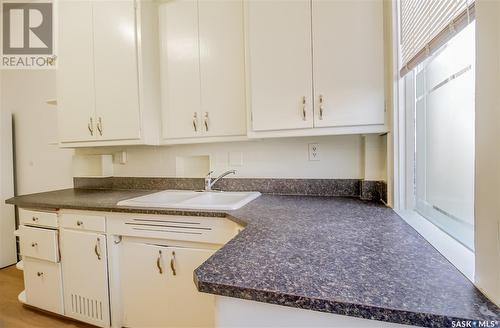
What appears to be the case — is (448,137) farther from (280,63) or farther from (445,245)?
(280,63)

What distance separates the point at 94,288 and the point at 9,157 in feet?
7.14

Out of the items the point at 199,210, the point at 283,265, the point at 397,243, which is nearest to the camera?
the point at 283,265

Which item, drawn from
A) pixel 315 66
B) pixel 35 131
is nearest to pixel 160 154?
pixel 315 66

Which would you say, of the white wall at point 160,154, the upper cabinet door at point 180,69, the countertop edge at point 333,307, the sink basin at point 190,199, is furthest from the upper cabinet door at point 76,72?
the countertop edge at point 333,307

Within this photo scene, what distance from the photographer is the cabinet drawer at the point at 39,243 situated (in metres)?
1.70

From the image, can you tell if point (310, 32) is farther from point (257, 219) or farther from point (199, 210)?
point (199, 210)

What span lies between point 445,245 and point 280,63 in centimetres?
118

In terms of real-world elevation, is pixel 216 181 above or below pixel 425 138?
below

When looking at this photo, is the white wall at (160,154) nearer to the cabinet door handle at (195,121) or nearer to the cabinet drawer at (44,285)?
the cabinet door handle at (195,121)

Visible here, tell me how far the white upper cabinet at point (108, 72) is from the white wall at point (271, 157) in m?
0.33

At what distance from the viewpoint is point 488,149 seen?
0.50 meters

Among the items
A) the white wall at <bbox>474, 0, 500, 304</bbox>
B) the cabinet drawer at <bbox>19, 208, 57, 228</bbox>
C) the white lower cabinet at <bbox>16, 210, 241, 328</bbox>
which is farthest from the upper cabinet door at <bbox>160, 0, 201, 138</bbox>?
the white wall at <bbox>474, 0, 500, 304</bbox>

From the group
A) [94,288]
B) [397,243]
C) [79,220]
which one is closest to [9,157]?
[79,220]

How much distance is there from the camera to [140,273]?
1514 millimetres
